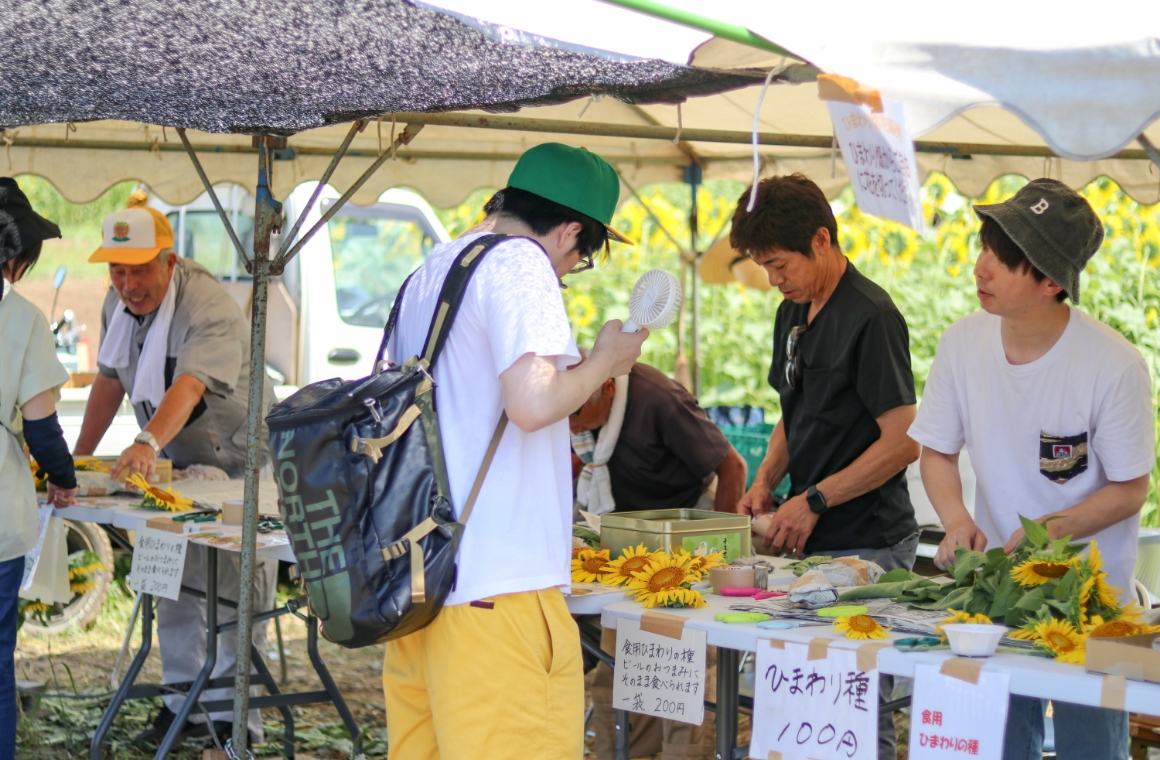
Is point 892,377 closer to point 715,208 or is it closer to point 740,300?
point 740,300

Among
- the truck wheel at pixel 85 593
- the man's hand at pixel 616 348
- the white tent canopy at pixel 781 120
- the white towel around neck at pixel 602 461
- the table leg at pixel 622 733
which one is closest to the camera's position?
the white tent canopy at pixel 781 120

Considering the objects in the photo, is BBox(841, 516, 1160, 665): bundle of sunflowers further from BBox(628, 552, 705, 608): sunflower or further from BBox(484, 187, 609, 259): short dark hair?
BBox(484, 187, 609, 259): short dark hair

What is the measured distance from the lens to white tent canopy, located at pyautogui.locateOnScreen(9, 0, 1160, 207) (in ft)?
4.97

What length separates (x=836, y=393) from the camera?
296 centimetres

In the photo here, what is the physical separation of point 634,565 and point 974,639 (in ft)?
2.75

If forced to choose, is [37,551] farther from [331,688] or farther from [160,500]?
[331,688]

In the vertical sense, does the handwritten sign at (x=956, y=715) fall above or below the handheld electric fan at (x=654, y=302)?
below

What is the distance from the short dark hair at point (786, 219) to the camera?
9.68 ft

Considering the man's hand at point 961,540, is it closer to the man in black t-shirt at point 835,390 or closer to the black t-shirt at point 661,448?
the man in black t-shirt at point 835,390

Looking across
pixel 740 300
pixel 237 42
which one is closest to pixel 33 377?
pixel 237 42

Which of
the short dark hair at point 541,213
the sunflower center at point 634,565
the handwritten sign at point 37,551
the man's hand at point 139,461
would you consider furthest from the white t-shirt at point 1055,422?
the handwritten sign at point 37,551

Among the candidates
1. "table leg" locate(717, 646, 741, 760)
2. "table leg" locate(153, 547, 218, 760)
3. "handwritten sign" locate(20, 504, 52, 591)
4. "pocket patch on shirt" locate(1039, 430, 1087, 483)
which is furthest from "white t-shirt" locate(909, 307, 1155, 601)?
"handwritten sign" locate(20, 504, 52, 591)

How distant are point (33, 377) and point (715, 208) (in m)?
6.76

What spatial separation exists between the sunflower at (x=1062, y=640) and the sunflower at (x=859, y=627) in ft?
0.83
